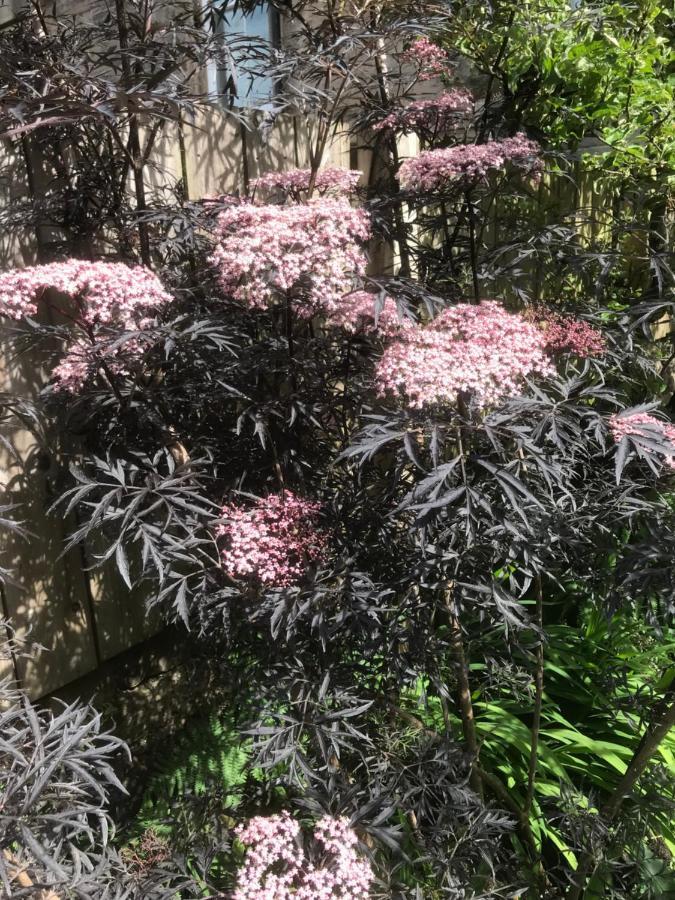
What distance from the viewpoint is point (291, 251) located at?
137 cm

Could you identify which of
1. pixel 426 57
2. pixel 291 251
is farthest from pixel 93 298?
pixel 426 57

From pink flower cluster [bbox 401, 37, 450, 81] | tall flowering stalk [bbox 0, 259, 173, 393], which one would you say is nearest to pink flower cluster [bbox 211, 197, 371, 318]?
tall flowering stalk [bbox 0, 259, 173, 393]

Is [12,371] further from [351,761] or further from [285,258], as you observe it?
[351,761]

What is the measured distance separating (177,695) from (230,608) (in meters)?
0.92

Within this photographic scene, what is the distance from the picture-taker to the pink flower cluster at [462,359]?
1.24 meters

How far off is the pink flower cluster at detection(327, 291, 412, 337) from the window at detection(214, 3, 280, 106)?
2.28 ft

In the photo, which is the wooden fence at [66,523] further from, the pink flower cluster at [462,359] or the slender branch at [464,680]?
the slender branch at [464,680]

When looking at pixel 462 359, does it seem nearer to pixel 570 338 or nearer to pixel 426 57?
pixel 570 338

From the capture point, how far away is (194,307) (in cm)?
163

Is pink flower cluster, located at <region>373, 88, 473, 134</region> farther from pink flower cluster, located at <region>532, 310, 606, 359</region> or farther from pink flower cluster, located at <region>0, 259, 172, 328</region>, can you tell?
pink flower cluster, located at <region>0, 259, 172, 328</region>

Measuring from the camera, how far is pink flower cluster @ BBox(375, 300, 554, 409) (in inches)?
48.9

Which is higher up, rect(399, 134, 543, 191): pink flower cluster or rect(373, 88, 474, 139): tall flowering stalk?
rect(373, 88, 474, 139): tall flowering stalk

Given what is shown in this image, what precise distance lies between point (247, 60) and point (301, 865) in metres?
2.19

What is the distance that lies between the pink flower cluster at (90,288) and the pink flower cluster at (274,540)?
1.55 feet
